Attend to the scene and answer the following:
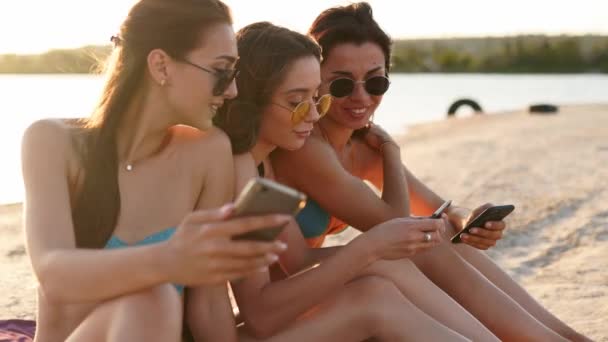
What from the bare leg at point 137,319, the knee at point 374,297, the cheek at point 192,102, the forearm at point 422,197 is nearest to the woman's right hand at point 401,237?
the knee at point 374,297

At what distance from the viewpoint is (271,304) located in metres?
3.55

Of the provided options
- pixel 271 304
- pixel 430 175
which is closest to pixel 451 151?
pixel 430 175

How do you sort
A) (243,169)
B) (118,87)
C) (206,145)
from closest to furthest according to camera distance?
(118,87) < (206,145) < (243,169)

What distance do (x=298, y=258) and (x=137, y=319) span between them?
1.11 metres

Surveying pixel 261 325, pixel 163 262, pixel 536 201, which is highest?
pixel 536 201

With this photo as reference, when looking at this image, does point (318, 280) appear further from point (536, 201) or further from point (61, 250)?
point (536, 201)

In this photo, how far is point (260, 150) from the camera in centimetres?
393

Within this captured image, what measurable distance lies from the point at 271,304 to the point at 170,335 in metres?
0.63

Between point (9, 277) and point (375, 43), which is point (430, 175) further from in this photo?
point (375, 43)

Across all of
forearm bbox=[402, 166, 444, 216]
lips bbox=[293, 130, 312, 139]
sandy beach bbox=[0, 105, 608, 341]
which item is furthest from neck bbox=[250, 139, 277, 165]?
sandy beach bbox=[0, 105, 608, 341]

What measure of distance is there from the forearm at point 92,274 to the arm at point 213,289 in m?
0.59

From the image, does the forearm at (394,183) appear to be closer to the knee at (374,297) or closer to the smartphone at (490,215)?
the smartphone at (490,215)

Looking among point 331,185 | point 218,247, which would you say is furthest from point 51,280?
point 331,185

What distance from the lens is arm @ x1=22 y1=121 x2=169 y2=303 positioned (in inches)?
106
